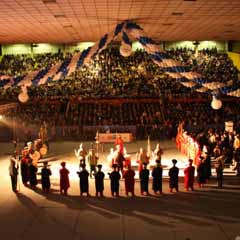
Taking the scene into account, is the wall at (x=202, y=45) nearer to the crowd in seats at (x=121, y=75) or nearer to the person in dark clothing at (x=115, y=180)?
the crowd in seats at (x=121, y=75)

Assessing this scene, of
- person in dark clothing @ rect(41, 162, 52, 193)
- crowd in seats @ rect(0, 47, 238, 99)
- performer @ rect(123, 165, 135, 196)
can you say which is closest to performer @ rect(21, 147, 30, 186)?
person in dark clothing @ rect(41, 162, 52, 193)

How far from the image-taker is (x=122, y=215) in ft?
35.1

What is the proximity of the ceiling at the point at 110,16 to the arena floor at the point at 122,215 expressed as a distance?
227 inches

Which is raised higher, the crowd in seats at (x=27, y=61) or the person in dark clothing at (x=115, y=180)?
the crowd in seats at (x=27, y=61)

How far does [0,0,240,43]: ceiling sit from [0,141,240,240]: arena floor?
5761 millimetres

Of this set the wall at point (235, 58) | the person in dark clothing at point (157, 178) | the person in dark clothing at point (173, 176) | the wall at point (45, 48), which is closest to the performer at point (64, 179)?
the person in dark clothing at point (157, 178)

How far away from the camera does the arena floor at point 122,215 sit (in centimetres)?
942

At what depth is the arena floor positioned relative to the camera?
9422mm

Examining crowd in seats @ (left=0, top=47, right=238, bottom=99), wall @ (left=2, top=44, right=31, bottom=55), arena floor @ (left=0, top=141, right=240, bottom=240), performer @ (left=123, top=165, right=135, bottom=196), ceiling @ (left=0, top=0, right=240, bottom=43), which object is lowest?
arena floor @ (left=0, top=141, right=240, bottom=240)

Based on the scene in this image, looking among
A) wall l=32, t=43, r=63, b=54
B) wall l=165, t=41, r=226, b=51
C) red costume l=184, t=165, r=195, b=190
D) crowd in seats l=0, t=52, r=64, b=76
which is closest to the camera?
red costume l=184, t=165, r=195, b=190

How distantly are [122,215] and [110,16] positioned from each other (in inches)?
309

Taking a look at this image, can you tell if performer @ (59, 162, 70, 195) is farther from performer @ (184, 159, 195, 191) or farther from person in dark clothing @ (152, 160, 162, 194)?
performer @ (184, 159, 195, 191)

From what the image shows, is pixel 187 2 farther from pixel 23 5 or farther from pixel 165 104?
pixel 165 104

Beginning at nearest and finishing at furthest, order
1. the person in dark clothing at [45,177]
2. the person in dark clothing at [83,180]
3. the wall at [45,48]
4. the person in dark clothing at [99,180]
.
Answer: the person in dark clothing at [99,180], the person in dark clothing at [83,180], the person in dark clothing at [45,177], the wall at [45,48]
